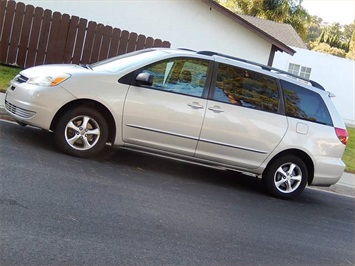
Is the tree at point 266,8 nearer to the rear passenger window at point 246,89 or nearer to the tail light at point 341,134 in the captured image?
the tail light at point 341,134

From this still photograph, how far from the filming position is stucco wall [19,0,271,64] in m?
15.6

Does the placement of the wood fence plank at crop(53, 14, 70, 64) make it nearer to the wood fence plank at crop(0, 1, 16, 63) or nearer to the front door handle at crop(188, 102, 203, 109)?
the wood fence plank at crop(0, 1, 16, 63)

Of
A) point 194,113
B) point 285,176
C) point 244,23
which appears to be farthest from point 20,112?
point 244,23

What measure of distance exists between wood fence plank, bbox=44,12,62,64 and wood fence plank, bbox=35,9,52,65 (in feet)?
0.28

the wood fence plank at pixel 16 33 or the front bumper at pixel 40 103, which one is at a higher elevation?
the wood fence plank at pixel 16 33

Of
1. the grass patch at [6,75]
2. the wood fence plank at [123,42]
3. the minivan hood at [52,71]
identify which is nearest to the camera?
the minivan hood at [52,71]

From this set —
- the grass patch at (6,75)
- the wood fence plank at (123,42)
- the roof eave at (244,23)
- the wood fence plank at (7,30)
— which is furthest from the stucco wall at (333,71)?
the grass patch at (6,75)

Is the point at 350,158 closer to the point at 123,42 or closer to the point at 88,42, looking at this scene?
the point at 123,42

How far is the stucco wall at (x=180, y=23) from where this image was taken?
15.6 m

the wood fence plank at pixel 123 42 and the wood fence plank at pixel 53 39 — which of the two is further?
the wood fence plank at pixel 123 42

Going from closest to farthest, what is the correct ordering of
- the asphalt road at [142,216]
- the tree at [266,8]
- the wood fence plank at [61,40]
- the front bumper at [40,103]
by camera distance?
the asphalt road at [142,216]
the front bumper at [40,103]
the wood fence plank at [61,40]
the tree at [266,8]

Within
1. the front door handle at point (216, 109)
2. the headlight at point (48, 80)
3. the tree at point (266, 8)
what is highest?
the tree at point (266, 8)

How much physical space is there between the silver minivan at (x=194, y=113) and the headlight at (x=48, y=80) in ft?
0.04

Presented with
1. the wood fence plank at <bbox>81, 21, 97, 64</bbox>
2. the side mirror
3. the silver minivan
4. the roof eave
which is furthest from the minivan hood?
the roof eave
